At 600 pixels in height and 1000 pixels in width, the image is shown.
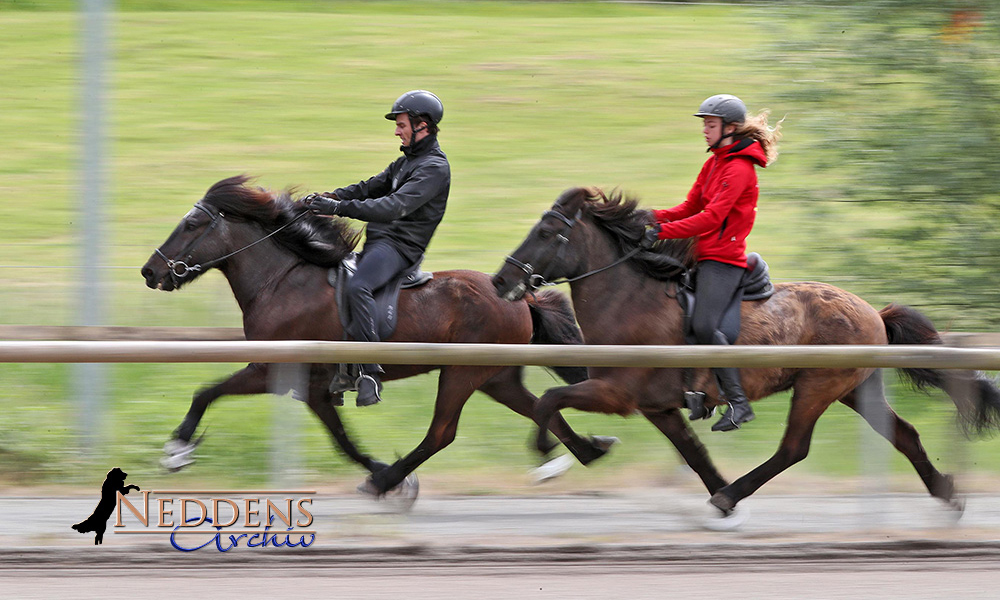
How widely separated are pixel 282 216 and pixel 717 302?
8.34ft

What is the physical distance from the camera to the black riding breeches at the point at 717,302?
607 cm

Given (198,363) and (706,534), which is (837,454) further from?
(198,363)

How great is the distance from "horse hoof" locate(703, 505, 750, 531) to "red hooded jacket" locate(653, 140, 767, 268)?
51.5 inches

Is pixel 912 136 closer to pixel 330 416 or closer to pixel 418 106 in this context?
pixel 418 106

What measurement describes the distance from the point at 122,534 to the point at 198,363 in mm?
847

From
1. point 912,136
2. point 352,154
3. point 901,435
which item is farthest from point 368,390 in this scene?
point 352,154

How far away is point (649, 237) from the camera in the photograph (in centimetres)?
624

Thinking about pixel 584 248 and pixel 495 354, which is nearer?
pixel 495 354

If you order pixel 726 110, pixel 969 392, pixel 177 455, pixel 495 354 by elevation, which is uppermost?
pixel 726 110

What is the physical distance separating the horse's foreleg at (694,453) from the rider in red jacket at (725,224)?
0.46ft

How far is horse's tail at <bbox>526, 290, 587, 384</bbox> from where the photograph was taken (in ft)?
22.6

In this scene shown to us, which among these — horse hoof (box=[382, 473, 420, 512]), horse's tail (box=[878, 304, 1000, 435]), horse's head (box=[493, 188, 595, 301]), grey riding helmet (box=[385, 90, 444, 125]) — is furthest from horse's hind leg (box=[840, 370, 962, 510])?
grey riding helmet (box=[385, 90, 444, 125])

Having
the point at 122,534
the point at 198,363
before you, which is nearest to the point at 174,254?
the point at 198,363

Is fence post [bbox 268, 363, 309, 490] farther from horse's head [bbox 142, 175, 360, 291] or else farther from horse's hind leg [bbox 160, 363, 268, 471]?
horse's head [bbox 142, 175, 360, 291]
